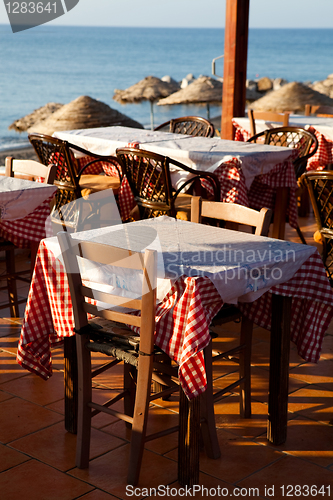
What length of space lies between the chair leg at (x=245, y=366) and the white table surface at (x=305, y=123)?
3872mm

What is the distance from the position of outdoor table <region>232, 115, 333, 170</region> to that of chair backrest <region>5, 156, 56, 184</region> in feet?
10.4

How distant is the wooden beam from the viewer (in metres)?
6.48

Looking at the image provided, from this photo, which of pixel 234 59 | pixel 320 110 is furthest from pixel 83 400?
pixel 320 110

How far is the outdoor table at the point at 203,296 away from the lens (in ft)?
6.93

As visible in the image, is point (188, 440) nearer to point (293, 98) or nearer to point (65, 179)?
point (65, 179)

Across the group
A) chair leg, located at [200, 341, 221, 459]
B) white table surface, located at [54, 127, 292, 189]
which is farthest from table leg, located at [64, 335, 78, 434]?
white table surface, located at [54, 127, 292, 189]

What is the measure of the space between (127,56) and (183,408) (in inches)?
2271

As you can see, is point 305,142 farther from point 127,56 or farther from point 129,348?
point 127,56

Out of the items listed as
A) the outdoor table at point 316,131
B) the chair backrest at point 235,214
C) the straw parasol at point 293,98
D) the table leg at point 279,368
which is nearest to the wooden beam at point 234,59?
the outdoor table at point 316,131

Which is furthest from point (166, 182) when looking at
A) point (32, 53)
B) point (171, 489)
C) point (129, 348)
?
point (32, 53)

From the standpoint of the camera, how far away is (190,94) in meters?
11.1

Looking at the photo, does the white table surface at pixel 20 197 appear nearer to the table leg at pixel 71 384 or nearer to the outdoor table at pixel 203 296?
the outdoor table at pixel 203 296

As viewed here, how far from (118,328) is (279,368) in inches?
25.9

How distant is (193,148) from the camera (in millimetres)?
4672
